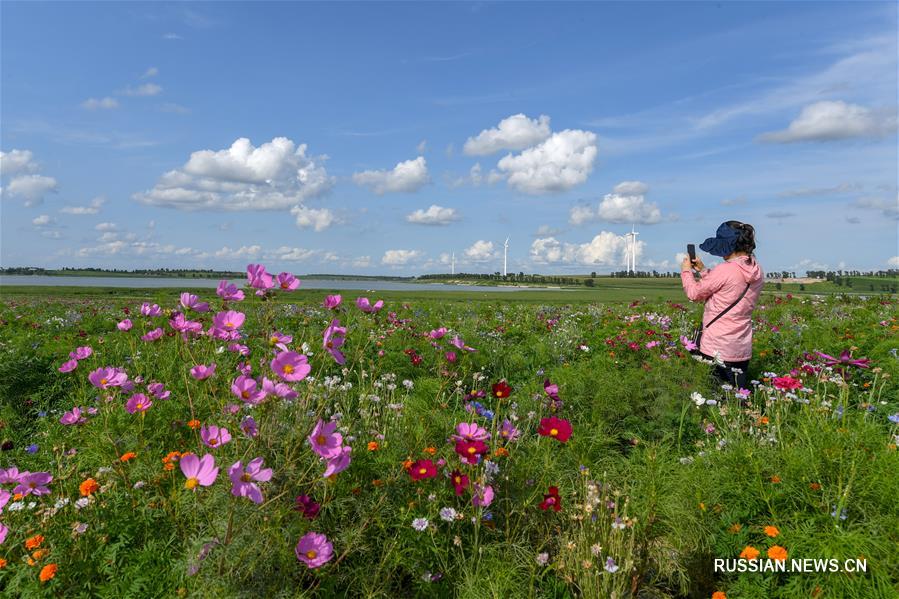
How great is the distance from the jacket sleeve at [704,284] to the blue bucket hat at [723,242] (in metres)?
0.20

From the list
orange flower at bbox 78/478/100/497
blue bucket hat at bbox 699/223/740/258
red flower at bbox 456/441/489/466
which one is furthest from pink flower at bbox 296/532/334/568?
blue bucket hat at bbox 699/223/740/258

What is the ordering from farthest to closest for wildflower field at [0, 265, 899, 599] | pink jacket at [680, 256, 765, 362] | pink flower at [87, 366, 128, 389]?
pink jacket at [680, 256, 765, 362]
pink flower at [87, 366, 128, 389]
wildflower field at [0, 265, 899, 599]

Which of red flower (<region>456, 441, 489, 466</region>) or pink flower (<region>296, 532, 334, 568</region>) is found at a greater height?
red flower (<region>456, 441, 489, 466</region>)

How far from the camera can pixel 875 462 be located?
280 cm

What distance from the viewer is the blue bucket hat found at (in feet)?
16.9

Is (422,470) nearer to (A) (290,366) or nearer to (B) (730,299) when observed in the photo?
(A) (290,366)

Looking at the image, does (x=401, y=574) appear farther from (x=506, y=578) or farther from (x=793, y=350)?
(x=793, y=350)

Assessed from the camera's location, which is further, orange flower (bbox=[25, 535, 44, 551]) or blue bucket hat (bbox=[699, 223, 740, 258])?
blue bucket hat (bbox=[699, 223, 740, 258])

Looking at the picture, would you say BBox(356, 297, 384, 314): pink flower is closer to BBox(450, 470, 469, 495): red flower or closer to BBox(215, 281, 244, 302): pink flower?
BBox(215, 281, 244, 302): pink flower

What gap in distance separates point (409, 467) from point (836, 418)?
302 cm

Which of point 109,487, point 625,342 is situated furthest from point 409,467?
point 625,342

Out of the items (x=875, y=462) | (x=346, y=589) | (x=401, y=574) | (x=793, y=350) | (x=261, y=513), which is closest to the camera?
(x=261, y=513)

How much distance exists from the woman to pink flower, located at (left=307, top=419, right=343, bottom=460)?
167 inches

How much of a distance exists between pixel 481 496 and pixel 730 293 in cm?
383
